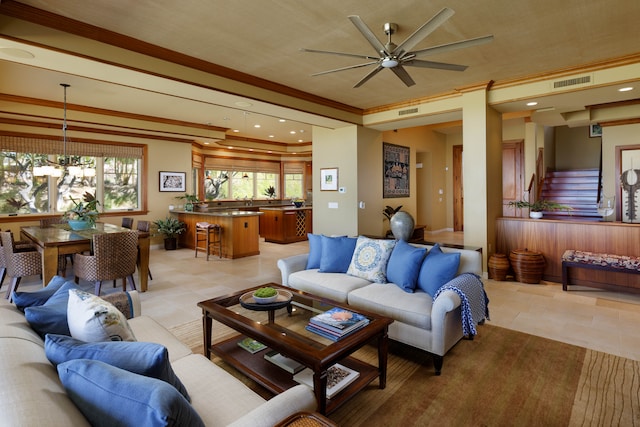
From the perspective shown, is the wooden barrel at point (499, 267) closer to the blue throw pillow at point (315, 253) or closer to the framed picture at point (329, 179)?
the blue throw pillow at point (315, 253)

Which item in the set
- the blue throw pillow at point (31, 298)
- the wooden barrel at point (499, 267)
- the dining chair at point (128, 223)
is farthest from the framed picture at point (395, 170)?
the blue throw pillow at point (31, 298)

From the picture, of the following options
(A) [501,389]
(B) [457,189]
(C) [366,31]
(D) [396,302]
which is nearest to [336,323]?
(D) [396,302]

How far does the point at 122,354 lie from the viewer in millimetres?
1183

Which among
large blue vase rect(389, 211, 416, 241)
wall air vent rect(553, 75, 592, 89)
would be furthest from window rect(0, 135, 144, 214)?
wall air vent rect(553, 75, 592, 89)

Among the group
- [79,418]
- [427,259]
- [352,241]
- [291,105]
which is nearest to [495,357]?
[427,259]

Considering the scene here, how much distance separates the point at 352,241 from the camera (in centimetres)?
373

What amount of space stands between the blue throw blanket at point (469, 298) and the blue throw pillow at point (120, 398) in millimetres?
2067

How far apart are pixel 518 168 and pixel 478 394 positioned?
7.56 metres

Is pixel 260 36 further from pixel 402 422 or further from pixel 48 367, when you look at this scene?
pixel 402 422

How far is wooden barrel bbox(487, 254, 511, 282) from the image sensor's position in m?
4.87

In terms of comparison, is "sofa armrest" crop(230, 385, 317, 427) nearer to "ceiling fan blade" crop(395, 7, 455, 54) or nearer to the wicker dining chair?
"ceiling fan blade" crop(395, 7, 455, 54)

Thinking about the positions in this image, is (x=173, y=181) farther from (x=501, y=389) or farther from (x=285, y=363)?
(x=501, y=389)

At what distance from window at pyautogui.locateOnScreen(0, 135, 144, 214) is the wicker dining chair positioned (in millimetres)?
2120

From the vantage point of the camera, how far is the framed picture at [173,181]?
26.6ft
